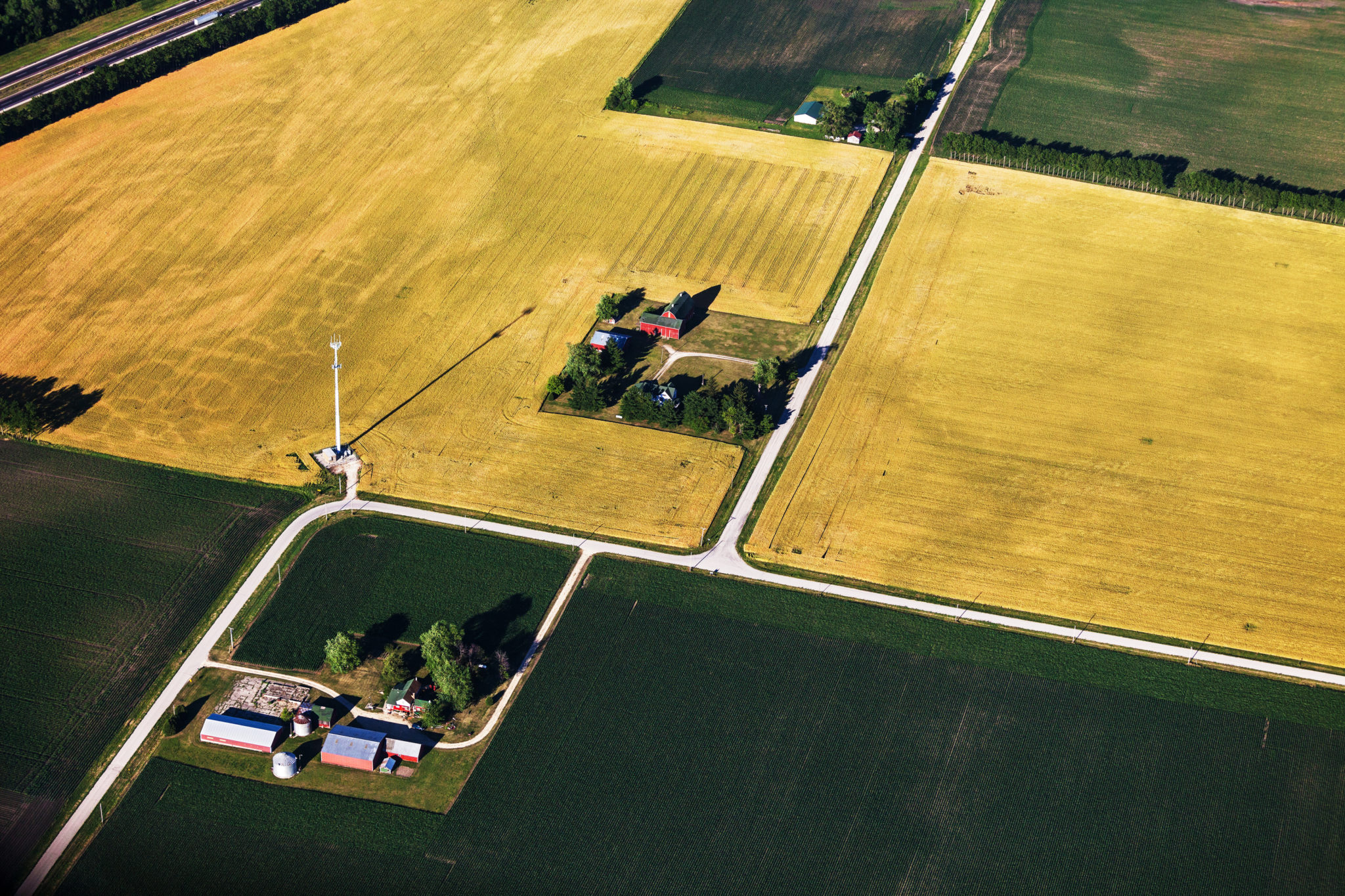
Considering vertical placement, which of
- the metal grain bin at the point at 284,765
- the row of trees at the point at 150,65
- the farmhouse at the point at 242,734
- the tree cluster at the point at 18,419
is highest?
the row of trees at the point at 150,65

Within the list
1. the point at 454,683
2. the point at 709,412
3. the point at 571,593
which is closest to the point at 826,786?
the point at 571,593

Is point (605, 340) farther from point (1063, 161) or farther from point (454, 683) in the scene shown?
point (1063, 161)

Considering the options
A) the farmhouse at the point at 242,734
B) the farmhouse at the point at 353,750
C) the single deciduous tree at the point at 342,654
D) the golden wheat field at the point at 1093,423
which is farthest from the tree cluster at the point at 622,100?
the farmhouse at the point at 242,734

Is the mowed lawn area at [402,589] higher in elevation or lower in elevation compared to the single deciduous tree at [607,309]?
lower

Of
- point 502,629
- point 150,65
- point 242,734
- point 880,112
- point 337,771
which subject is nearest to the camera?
point 337,771

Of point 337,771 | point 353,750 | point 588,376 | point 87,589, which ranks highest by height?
point 87,589

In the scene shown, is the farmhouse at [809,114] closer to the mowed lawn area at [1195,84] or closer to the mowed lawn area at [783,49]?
the mowed lawn area at [783,49]

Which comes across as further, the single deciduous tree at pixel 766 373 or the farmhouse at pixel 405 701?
the single deciduous tree at pixel 766 373
